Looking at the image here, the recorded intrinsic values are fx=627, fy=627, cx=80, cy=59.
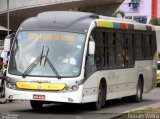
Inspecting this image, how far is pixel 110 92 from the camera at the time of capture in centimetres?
2005

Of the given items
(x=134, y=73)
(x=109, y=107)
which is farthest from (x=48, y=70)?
(x=134, y=73)

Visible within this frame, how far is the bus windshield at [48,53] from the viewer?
57.0ft

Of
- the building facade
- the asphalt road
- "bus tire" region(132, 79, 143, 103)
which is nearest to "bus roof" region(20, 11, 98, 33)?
the asphalt road

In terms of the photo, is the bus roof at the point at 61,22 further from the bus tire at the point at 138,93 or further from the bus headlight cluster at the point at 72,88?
the bus tire at the point at 138,93

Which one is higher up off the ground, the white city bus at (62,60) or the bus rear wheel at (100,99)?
the white city bus at (62,60)

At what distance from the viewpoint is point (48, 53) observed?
17562 millimetres

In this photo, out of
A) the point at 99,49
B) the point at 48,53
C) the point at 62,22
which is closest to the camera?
the point at 48,53

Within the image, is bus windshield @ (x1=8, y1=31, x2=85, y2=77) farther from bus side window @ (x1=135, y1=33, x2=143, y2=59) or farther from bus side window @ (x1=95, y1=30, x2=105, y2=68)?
bus side window @ (x1=135, y1=33, x2=143, y2=59)

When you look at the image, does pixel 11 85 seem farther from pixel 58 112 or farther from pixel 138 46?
pixel 138 46

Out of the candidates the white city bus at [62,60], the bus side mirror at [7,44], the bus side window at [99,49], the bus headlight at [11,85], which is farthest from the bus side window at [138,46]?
the bus headlight at [11,85]

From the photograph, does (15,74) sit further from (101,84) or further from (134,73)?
(134,73)

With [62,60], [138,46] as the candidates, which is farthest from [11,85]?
[138,46]

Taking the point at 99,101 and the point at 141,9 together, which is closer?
the point at 99,101

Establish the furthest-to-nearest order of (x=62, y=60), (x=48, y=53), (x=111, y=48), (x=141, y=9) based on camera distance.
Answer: (x=141, y=9), (x=111, y=48), (x=48, y=53), (x=62, y=60)
